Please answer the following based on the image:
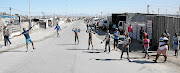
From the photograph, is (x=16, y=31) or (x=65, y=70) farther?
(x=16, y=31)

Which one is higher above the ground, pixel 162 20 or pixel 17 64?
pixel 162 20

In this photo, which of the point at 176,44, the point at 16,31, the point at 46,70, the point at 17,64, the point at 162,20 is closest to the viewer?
the point at 46,70

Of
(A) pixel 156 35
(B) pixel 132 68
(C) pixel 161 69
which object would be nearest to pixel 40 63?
(B) pixel 132 68

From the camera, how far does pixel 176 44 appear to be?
1162 cm

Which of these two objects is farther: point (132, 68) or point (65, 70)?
point (132, 68)

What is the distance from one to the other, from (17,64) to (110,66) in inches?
170

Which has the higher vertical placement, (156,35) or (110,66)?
(156,35)

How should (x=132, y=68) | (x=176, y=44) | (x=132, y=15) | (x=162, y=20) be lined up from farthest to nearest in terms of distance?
1. (x=132, y=15)
2. (x=162, y=20)
3. (x=176, y=44)
4. (x=132, y=68)

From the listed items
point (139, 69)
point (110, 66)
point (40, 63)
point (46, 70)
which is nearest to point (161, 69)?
point (139, 69)

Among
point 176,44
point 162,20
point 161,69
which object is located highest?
point 162,20

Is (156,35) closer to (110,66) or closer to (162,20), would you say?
(162,20)

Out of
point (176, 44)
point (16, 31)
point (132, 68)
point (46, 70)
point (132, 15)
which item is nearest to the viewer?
point (46, 70)

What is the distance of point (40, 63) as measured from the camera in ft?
31.3

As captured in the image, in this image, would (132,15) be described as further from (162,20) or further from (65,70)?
(65,70)
